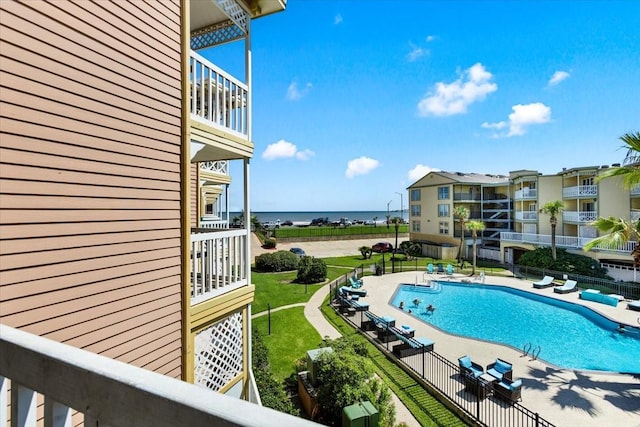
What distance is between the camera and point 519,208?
36156mm

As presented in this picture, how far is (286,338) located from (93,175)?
12.8 metres

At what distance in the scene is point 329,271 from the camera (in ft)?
98.1

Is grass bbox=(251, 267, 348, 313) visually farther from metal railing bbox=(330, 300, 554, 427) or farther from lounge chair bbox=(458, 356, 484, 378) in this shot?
lounge chair bbox=(458, 356, 484, 378)

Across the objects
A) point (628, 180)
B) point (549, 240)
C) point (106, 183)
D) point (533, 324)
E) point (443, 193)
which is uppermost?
point (443, 193)

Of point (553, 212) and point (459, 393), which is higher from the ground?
point (553, 212)

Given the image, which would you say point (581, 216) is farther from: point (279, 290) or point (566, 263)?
point (279, 290)

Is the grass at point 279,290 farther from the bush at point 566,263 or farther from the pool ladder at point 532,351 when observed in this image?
the bush at point 566,263

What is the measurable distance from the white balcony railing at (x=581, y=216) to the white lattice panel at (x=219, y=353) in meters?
33.2

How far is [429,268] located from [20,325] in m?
29.5

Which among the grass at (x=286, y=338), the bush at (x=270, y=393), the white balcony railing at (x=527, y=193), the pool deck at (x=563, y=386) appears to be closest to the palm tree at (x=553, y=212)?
the white balcony railing at (x=527, y=193)

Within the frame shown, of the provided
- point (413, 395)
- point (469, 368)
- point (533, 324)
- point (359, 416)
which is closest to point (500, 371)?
point (469, 368)

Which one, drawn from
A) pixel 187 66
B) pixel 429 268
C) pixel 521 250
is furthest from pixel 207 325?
pixel 521 250

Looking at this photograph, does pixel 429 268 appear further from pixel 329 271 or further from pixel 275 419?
pixel 275 419

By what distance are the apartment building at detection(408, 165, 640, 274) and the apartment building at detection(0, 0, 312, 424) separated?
84.9 ft
